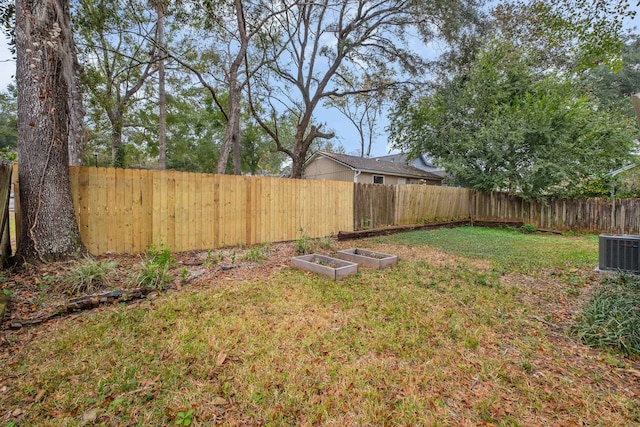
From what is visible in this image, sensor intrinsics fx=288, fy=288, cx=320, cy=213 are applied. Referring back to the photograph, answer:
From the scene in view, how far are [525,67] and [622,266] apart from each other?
34.0 feet

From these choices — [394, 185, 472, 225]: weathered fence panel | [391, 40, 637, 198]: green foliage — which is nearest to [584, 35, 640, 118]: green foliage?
[391, 40, 637, 198]: green foliage

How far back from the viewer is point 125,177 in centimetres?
476

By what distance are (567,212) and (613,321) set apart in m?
9.78

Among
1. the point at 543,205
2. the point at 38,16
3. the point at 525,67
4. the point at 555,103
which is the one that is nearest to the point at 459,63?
the point at 525,67

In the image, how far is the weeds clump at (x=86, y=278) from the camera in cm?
321

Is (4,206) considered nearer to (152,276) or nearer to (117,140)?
(152,276)

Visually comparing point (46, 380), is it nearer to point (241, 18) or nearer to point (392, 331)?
point (392, 331)

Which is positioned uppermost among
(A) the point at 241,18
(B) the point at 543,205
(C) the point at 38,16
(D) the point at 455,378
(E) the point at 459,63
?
(E) the point at 459,63

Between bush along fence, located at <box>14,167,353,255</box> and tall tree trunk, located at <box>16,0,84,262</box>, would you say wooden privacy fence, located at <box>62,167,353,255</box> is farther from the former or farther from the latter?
tall tree trunk, located at <box>16,0,84,262</box>

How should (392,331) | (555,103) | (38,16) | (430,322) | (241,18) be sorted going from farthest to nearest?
(555,103) → (241,18) → (38,16) → (430,322) → (392,331)

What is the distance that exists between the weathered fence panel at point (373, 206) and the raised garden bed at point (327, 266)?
3863 mm

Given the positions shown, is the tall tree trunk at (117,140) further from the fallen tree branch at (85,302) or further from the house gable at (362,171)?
the fallen tree branch at (85,302)

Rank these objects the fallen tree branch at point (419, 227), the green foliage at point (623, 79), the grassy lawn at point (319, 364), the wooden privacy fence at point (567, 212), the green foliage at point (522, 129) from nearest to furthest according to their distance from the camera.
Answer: the grassy lawn at point (319, 364) → the fallen tree branch at point (419, 227) → the wooden privacy fence at point (567, 212) → the green foliage at point (522, 129) → the green foliage at point (623, 79)

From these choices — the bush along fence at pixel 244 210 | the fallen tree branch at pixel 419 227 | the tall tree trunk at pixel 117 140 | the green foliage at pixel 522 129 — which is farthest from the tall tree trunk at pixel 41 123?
the green foliage at pixel 522 129
